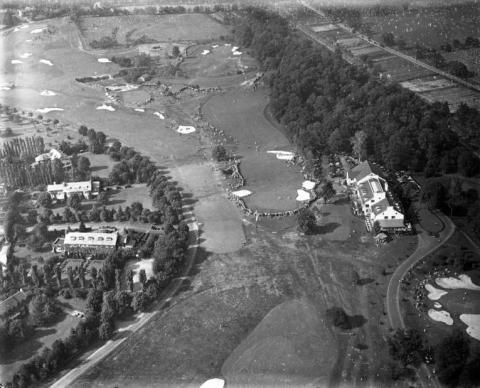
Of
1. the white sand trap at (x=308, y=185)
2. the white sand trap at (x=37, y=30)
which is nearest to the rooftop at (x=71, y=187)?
the white sand trap at (x=308, y=185)

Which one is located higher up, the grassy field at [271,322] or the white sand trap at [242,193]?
the white sand trap at [242,193]

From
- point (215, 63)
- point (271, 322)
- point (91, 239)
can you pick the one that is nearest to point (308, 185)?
point (271, 322)

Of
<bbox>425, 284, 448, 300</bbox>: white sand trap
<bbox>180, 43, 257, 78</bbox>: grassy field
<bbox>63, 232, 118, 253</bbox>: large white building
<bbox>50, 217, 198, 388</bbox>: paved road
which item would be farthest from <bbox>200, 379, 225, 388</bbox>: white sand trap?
<bbox>180, 43, 257, 78</bbox>: grassy field

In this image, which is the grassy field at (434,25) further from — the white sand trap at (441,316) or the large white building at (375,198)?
the white sand trap at (441,316)

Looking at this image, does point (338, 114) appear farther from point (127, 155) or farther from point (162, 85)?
point (162, 85)

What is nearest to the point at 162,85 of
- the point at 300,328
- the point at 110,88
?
the point at 110,88

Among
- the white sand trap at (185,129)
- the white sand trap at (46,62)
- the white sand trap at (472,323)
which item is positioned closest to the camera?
the white sand trap at (472,323)

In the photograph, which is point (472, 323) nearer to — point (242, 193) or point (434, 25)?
point (242, 193)
